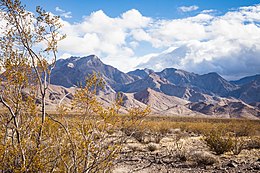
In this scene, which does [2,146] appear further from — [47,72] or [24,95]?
[47,72]

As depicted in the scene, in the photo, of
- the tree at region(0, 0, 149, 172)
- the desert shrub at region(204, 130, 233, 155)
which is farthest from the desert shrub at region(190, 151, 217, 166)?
→ the tree at region(0, 0, 149, 172)

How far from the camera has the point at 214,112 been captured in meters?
192

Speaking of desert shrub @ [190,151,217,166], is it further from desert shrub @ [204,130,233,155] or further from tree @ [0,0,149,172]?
tree @ [0,0,149,172]

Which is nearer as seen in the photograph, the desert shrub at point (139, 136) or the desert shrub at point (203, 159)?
the desert shrub at point (203, 159)

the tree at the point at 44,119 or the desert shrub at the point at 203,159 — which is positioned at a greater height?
the tree at the point at 44,119

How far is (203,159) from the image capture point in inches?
462

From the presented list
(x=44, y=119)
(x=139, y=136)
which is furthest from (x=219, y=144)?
(x=44, y=119)

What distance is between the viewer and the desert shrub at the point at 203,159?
456 inches

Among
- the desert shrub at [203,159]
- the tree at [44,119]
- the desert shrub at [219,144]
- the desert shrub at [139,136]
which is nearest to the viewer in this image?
the tree at [44,119]

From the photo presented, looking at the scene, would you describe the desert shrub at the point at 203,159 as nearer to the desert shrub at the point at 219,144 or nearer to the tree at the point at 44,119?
the desert shrub at the point at 219,144

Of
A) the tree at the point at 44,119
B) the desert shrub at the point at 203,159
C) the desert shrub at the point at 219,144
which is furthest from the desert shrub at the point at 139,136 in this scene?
the tree at the point at 44,119

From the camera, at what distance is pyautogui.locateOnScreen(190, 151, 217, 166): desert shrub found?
456 inches

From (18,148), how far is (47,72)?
1799 millimetres

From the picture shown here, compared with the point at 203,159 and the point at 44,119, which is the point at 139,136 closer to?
the point at 203,159
